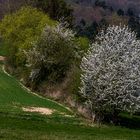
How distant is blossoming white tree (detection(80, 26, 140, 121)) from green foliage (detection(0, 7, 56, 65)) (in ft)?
96.7

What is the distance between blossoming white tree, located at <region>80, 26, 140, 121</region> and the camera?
51.2m

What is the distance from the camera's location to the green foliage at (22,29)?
3297 inches

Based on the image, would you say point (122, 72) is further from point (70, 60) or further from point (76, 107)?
point (70, 60)

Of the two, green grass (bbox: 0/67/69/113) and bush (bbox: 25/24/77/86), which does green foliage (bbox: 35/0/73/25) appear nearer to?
bush (bbox: 25/24/77/86)

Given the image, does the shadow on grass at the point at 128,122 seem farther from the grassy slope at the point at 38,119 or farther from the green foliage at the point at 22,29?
the green foliage at the point at 22,29

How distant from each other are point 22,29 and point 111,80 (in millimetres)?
39430

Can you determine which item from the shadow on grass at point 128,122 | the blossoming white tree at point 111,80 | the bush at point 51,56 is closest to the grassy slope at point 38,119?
the blossoming white tree at point 111,80

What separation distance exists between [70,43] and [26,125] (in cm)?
4108

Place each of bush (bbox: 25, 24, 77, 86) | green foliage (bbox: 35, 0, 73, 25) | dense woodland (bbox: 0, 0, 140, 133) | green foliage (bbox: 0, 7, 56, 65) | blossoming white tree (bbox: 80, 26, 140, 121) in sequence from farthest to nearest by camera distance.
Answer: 1. green foliage (bbox: 35, 0, 73, 25)
2. green foliage (bbox: 0, 7, 56, 65)
3. bush (bbox: 25, 24, 77, 86)
4. dense woodland (bbox: 0, 0, 140, 133)
5. blossoming white tree (bbox: 80, 26, 140, 121)

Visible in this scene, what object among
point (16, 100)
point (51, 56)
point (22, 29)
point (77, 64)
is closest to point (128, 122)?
point (77, 64)

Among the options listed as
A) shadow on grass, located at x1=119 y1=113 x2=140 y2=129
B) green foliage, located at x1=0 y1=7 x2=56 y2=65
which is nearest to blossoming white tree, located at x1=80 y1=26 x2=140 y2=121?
shadow on grass, located at x1=119 y1=113 x2=140 y2=129

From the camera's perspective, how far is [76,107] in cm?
5831

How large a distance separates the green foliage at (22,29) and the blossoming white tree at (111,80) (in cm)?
2948

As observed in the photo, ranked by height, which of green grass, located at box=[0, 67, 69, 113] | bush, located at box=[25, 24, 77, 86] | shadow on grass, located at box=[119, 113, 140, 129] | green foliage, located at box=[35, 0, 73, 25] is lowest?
shadow on grass, located at box=[119, 113, 140, 129]
